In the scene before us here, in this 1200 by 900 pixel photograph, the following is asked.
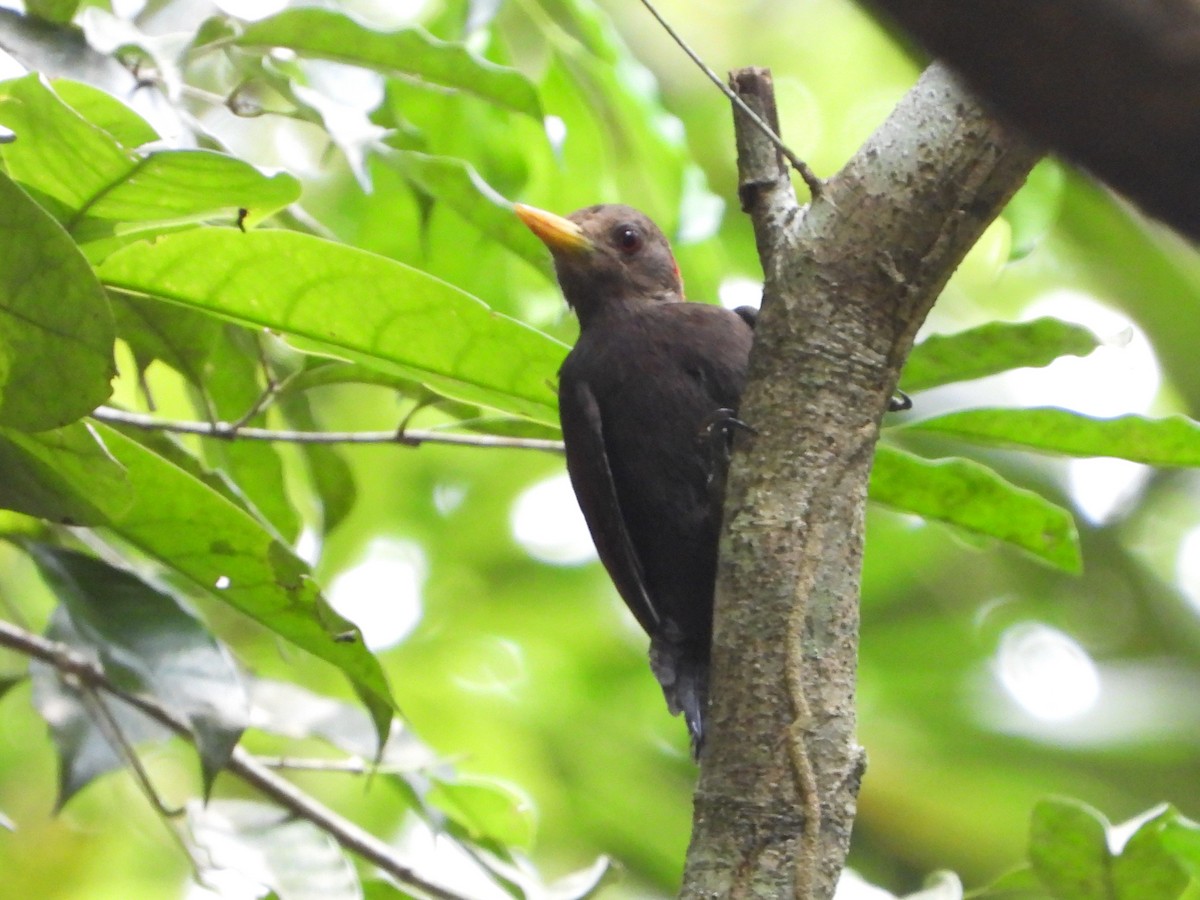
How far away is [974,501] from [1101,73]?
223 cm

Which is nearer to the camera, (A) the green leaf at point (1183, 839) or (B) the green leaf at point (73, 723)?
(A) the green leaf at point (1183, 839)

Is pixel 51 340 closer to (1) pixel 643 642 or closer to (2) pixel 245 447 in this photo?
(2) pixel 245 447

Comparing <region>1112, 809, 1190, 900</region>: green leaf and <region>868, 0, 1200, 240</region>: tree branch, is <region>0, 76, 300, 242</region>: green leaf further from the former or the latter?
<region>1112, 809, 1190, 900</region>: green leaf

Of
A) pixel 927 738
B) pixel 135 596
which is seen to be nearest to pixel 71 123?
pixel 135 596

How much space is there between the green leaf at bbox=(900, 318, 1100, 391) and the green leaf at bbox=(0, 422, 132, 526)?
1.46m

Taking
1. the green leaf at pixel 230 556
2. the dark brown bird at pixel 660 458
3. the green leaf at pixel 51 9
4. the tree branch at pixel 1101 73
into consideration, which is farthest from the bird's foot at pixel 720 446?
the tree branch at pixel 1101 73

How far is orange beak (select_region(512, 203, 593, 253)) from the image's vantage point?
133 inches

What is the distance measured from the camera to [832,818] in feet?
6.64

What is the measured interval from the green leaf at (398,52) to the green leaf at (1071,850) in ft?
5.63

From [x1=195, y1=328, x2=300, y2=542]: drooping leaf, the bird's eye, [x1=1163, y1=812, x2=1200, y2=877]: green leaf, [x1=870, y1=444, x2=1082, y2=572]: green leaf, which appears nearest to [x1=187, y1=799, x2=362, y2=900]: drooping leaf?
[x1=195, y1=328, x2=300, y2=542]: drooping leaf

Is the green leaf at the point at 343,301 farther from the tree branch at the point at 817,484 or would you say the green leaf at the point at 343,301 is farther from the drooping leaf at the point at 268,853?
the drooping leaf at the point at 268,853

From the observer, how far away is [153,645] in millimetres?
2492

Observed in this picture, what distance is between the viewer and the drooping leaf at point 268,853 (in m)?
Result: 2.73

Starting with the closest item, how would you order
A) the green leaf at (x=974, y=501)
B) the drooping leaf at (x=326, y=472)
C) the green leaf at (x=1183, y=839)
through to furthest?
1. the green leaf at (x=1183, y=839)
2. the green leaf at (x=974, y=501)
3. the drooping leaf at (x=326, y=472)
